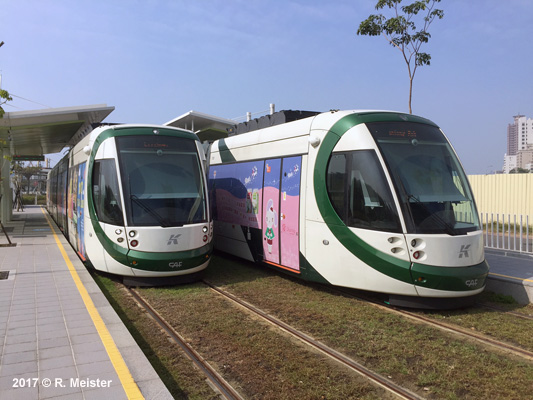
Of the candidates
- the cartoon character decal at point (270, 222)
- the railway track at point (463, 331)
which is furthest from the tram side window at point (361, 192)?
the cartoon character decal at point (270, 222)

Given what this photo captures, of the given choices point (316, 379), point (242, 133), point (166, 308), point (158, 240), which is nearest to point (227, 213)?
point (242, 133)

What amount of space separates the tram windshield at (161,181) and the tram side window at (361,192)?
2.94 metres

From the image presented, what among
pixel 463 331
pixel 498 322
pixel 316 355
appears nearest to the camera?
pixel 316 355

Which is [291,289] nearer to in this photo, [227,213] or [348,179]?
[348,179]

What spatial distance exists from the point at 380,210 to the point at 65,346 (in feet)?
15.9

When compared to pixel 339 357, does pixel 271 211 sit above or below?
above

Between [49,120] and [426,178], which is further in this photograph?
[49,120]

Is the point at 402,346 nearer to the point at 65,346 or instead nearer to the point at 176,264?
the point at 65,346

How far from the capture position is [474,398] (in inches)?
170

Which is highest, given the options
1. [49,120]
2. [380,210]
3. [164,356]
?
[49,120]

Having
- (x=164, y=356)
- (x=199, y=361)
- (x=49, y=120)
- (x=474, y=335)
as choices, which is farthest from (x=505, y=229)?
(x=49, y=120)

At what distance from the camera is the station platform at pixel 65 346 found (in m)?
4.17

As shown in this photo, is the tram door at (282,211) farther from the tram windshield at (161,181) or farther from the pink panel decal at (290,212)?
the tram windshield at (161,181)

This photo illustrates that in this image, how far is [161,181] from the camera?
8.88 meters
